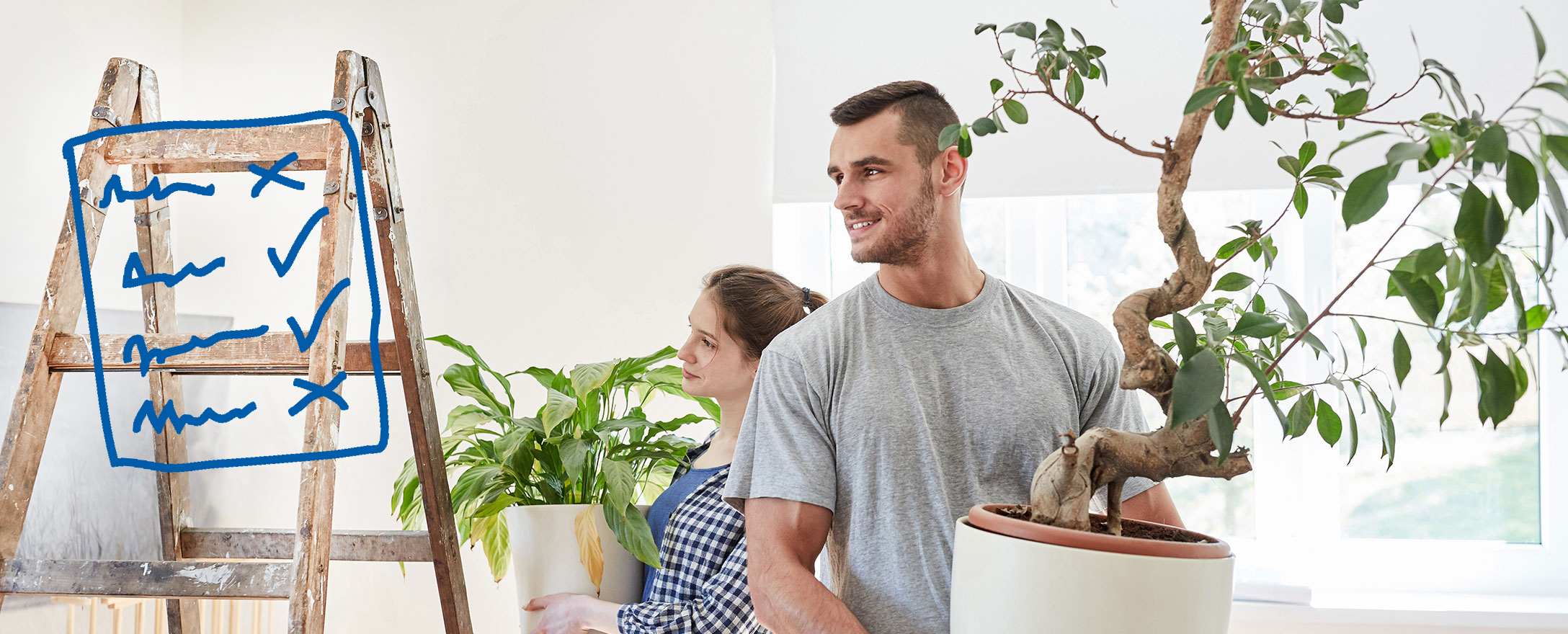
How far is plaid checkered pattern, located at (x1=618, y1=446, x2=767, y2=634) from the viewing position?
4.46ft

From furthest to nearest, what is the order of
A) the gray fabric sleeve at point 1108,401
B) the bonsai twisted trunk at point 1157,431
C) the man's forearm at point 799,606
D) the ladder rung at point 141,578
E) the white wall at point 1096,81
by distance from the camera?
the white wall at point 1096,81 → the ladder rung at point 141,578 → the gray fabric sleeve at point 1108,401 → the man's forearm at point 799,606 → the bonsai twisted trunk at point 1157,431

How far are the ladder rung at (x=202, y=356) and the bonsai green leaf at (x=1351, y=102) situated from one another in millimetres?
1165

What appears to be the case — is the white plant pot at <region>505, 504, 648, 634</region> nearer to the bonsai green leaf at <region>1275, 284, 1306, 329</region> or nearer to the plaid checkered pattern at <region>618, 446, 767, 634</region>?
the plaid checkered pattern at <region>618, 446, 767, 634</region>

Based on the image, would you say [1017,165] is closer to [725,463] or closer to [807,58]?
[807,58]

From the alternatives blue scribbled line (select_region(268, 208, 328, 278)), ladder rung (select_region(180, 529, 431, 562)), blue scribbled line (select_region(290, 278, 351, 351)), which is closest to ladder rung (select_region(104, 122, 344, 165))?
blue scribbled line (select_region(268, 208, 328, 278))

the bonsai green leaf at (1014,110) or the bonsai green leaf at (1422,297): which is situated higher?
the bonsai green leaf at (1014,110)

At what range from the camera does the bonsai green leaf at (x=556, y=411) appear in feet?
4.67

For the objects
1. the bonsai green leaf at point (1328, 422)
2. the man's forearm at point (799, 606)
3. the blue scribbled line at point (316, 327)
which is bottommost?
the man's forearm at point (799, 606)

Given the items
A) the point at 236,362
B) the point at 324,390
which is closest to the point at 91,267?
the point at 236,362

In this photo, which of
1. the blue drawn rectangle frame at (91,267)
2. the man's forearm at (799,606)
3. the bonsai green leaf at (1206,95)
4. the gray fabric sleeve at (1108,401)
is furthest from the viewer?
the blue drawn rectangle frame at (91,267)

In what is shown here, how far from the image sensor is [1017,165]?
218 centimetres

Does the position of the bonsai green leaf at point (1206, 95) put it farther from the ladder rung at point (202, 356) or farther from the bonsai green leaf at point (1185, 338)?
the ladder rung at point (202, 356)

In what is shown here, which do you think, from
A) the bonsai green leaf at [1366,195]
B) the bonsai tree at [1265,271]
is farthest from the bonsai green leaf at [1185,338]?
the bonsai green leaf at [1366,195]

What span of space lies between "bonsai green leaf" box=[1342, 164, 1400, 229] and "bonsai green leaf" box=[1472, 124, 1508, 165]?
0.14 ft
